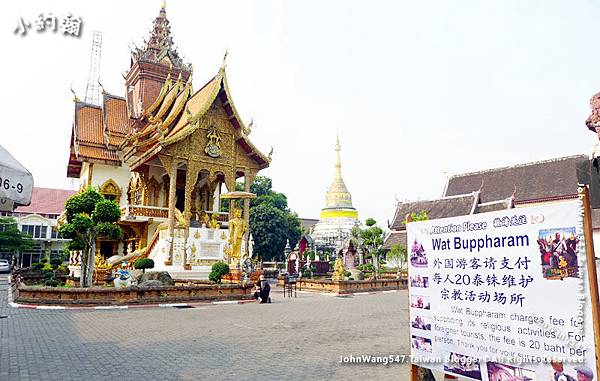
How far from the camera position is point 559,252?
3.21 metres

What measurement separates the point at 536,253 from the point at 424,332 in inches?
57.5

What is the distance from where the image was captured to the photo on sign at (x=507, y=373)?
3.30 meters

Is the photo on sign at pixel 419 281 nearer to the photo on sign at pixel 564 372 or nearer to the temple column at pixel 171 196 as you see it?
the photo on sign at pixel 564 372

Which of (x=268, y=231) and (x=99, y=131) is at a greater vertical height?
(x=99, y=131)

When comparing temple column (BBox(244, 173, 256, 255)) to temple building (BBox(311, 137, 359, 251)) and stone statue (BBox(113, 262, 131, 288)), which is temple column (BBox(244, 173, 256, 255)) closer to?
stone statue (BBox(113, 262, 131, 288))

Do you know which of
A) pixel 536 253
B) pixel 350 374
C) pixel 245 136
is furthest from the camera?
pixel 245 136

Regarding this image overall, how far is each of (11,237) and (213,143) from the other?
1038 inches

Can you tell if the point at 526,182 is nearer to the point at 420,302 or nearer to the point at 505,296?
the point at 420,302

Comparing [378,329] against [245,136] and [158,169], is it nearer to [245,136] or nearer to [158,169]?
[245,136]

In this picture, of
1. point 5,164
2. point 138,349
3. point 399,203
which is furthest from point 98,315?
point 399,203

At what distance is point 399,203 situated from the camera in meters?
41.6

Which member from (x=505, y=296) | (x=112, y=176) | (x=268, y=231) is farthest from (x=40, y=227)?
(x=505, y=296)

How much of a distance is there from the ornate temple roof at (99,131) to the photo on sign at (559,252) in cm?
2534

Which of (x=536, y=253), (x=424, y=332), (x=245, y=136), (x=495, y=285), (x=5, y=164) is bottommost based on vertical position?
(x=424, y=332)
